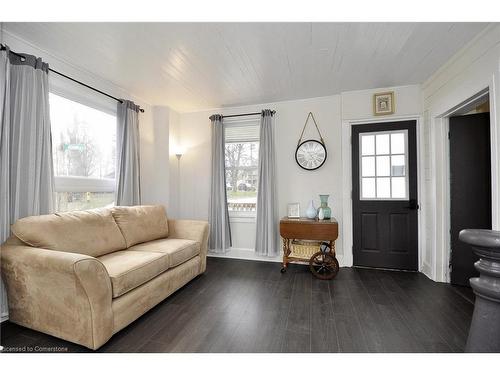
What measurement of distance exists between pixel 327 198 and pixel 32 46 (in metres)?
3.48

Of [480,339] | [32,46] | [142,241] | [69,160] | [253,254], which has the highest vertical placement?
[32,46]

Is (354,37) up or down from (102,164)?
up

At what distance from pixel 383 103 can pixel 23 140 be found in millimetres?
3874

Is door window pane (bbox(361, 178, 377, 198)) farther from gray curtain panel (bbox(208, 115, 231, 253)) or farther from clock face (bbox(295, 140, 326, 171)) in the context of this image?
gray curtain panel (bbox(208, 115, 231, 253))

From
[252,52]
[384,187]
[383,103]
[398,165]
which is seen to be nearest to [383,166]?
[398,165]

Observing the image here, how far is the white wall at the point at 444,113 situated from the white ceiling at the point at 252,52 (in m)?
0.13

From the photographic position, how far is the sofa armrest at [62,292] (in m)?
1.47

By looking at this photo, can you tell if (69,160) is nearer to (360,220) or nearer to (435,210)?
(360,220)

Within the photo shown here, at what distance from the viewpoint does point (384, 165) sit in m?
3.07

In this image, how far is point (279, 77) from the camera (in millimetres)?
2723

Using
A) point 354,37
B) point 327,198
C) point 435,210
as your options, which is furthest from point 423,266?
point 354,37

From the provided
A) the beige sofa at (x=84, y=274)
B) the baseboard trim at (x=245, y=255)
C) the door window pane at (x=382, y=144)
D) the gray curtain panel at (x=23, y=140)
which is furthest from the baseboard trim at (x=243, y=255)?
the gray curtain panel at (x=23, y=140)

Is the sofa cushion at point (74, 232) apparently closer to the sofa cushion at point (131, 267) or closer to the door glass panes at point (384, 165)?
the sofa cushion at point (131, 267)

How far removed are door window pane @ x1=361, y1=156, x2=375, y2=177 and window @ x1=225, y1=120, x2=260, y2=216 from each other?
1.51 metres
